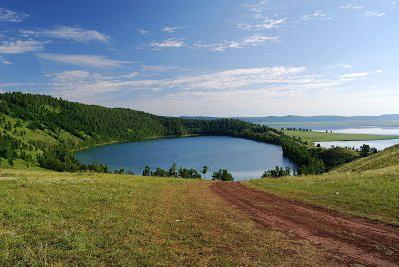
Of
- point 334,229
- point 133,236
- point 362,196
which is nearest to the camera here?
point 133,236

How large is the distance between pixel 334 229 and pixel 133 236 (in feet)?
38.4

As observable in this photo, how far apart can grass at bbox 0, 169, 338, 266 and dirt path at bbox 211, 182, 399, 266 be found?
1.19m

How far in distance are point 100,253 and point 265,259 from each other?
734 cm

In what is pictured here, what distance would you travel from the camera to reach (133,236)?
61.9 ft

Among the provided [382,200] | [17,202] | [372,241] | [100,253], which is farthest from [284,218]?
[17,202]

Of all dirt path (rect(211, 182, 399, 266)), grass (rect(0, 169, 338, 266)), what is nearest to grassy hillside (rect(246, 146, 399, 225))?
dirt path (rect(211, 182, 399, 266))

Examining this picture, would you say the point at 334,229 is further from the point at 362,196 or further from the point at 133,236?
the point at 362,196

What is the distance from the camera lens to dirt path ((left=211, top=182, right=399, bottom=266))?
1630cm

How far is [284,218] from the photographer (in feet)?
78.5

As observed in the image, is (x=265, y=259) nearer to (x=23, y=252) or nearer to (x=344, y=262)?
(x=344, y=262)

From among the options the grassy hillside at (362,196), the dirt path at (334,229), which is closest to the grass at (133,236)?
the dirt path at (334,229)

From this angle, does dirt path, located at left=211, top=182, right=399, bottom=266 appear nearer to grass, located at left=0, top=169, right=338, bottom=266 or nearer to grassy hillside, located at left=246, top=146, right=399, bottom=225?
grass, located at left=0, top=169, right=338, bottom=266

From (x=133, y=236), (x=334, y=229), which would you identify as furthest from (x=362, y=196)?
(x=133, y=236)

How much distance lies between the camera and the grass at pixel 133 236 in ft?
50.0
